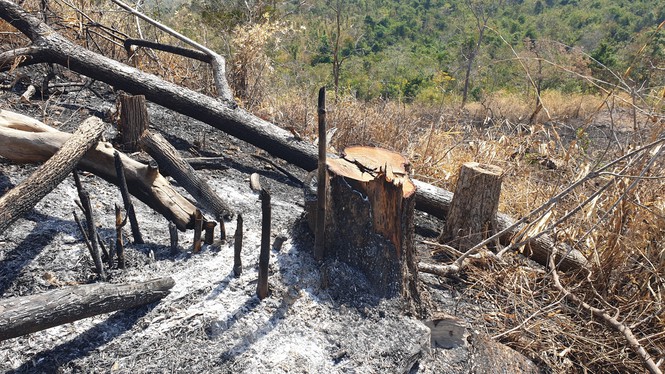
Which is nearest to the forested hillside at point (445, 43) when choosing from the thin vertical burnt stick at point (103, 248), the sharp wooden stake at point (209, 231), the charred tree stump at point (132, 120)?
the sharp wooden stake at point (209, 231)

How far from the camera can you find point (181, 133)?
450 centimetres

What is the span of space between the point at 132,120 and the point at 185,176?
82 centimetres

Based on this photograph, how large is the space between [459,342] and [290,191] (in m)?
2.16

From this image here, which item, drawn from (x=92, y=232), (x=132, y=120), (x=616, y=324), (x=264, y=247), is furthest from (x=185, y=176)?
Result: (x=616, y=324)

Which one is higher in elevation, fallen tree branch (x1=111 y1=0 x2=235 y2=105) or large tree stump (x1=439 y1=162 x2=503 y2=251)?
fallen tree branch (x1=111 y1=0 x2=235 y2=105)

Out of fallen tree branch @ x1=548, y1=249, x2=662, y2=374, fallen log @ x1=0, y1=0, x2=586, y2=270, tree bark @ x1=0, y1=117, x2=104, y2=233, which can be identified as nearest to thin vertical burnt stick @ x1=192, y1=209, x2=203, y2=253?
tree bark @ x1=0, y1=117, x2=104, y2=233

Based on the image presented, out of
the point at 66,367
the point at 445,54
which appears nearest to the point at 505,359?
the point at 66,367

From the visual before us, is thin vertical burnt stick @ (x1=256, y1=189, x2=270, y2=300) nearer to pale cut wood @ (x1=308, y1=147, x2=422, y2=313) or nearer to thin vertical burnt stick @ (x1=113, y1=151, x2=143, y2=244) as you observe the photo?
pale cut wood @ (x1=308, y1=147, x2=422, y2=313)

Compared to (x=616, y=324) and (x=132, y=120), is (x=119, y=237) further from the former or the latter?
(x=616, y=324)

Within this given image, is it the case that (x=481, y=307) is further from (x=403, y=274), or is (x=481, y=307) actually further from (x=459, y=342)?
(x=403, y=274)

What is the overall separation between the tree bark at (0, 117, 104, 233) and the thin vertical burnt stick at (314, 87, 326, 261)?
1413 millimetres

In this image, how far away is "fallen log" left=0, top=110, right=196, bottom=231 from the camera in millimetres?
2660

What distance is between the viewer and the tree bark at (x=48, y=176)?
2127 millimetres

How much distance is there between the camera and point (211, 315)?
6.68ft
